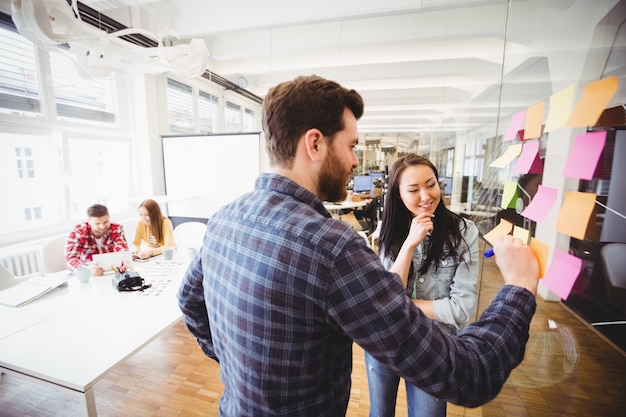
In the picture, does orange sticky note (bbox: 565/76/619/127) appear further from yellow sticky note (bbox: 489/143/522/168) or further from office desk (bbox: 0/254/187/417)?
office desk (bbox: 0/254/187/417)

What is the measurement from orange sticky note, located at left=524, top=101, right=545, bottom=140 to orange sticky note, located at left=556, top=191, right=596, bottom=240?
0.68ft

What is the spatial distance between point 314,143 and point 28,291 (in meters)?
2.33

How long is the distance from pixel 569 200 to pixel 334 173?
59cm

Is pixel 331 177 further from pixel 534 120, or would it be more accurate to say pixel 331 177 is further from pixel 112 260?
pixel 112 260

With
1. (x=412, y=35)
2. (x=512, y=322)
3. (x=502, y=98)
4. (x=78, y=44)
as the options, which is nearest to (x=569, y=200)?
(x=512, y=322)

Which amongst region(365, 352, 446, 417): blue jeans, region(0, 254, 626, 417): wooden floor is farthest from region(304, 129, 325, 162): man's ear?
region(365, 352, 446, 417): blue jeans

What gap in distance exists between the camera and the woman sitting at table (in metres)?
Result: 2.84

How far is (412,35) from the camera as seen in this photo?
147 inches

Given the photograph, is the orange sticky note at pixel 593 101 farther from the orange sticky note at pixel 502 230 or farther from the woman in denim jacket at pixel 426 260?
the woman in denim jacket at pixel 426 260

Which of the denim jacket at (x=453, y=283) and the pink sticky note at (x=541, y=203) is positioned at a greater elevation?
the pink sticky note at (x=541, y=203)

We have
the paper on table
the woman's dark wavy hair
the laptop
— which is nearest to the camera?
the woman's dark wavy hair

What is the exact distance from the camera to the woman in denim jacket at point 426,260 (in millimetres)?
1024

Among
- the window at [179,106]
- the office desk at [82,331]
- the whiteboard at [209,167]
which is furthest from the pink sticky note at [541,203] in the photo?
the window at [179,106]

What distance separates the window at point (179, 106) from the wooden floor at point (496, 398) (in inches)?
Result: 140
